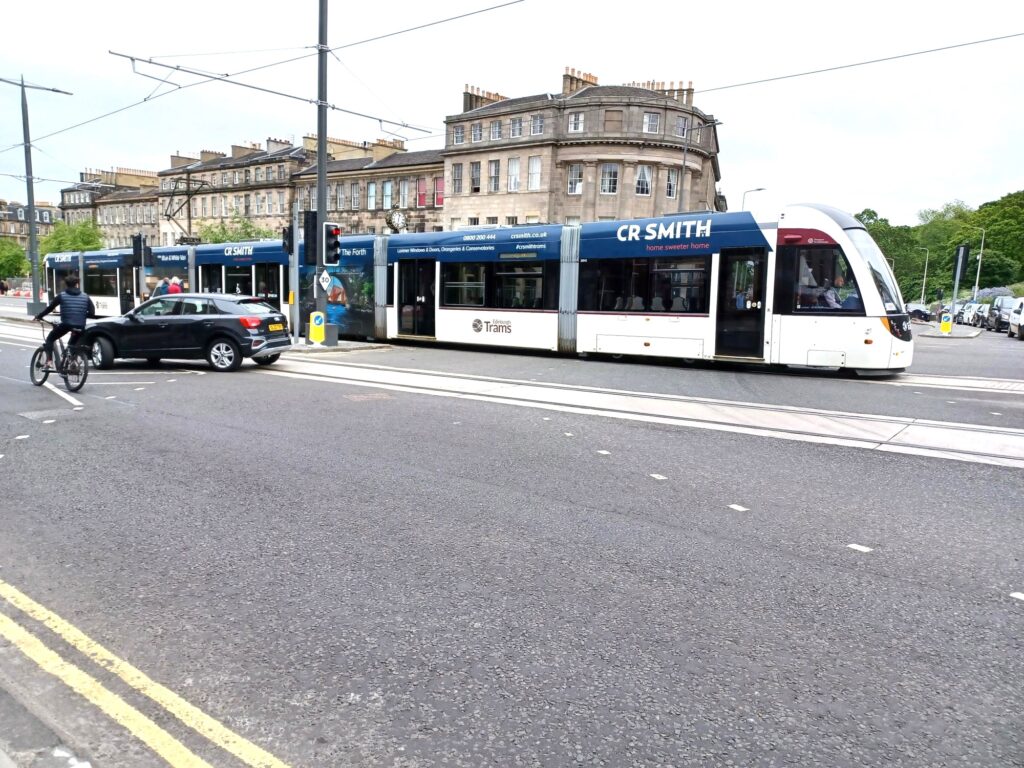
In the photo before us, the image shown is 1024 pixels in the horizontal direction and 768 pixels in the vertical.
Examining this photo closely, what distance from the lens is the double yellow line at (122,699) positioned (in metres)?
2.54

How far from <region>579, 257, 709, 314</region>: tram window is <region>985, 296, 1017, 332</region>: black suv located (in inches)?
1119

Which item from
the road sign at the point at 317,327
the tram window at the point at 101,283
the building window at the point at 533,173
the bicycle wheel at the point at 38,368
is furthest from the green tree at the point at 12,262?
the bicycle wheel at the point at 38,368

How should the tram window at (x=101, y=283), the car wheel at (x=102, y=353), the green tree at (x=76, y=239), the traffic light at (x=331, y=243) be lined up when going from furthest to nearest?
the green tree at (x=76, y=239)
the tram window at (x=101, y=283)
the traffic light at (x=331, y=243)
the car wheel at (x=102, y=353)

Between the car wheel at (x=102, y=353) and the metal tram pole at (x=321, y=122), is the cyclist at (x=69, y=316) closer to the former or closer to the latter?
the car wheel at (x=102, y=353)

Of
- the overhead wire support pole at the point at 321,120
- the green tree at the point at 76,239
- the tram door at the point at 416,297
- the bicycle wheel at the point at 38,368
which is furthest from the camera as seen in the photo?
the green tree at the point at 76,239

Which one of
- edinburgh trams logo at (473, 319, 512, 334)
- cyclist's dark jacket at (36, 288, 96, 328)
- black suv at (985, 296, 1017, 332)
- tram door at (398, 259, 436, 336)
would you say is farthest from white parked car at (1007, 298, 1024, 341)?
cyclist's dark jacket at (36, 288, 96, 328)

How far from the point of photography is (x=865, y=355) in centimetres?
1352

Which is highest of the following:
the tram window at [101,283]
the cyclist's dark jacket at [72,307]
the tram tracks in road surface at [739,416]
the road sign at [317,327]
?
the tram window at [101,283]

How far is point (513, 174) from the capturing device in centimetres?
5506

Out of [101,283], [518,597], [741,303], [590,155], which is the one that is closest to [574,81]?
[590,155]

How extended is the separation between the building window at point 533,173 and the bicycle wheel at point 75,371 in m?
45.6

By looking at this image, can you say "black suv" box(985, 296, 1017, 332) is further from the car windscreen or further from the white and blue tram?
the car windscreen

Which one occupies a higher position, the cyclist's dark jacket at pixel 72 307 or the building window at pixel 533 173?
the building window at pixel 533 173

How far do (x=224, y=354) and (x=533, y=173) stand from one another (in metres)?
43.0
